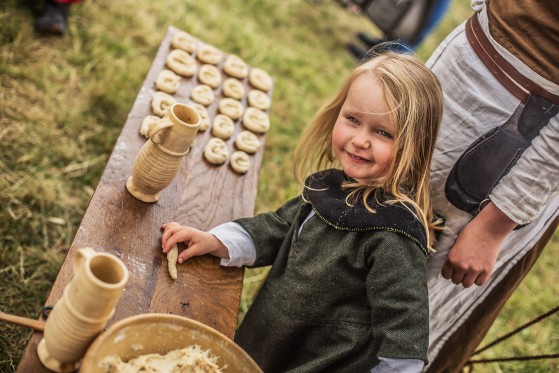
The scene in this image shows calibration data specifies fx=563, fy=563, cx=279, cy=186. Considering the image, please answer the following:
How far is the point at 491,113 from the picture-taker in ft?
6.20

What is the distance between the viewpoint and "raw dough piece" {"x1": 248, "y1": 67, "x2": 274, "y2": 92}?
10.3 feet

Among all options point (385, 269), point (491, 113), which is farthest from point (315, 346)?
point (491, 113)

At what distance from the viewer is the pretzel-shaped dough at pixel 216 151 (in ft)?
7.91

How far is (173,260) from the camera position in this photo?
1.80 metres

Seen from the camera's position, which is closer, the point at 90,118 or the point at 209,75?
the point at 209,75

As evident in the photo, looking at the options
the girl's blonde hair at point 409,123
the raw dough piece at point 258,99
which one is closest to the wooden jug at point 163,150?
the girl's blonde hair at point 409,123

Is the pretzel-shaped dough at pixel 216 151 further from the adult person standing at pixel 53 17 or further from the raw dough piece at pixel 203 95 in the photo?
the adult person standing at pixel 53 17

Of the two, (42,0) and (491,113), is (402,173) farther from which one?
(42,0)

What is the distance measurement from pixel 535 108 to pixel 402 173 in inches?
19.0

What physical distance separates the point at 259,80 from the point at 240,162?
0.84 metres

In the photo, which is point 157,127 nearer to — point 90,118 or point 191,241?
point 191,241

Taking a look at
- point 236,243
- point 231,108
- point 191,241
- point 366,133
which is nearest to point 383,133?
point 366,133

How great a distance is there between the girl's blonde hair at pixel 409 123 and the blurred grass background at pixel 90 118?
1.51 m

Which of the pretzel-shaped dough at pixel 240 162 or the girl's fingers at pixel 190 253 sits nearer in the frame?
the girl's fingers at pixel 190 253
